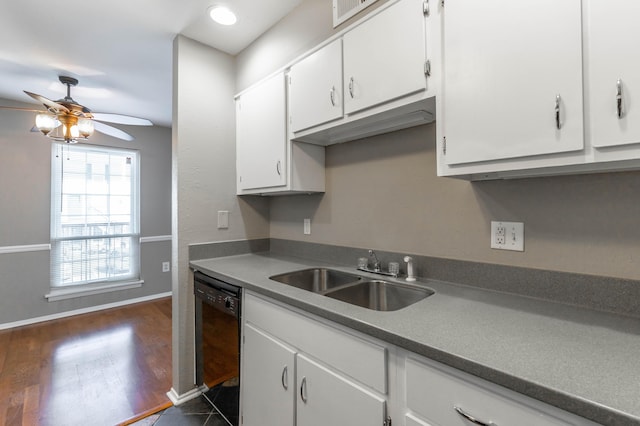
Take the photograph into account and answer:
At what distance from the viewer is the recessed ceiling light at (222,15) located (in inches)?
71.2

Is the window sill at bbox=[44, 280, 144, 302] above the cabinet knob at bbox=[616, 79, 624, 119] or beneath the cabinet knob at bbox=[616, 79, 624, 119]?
beneath

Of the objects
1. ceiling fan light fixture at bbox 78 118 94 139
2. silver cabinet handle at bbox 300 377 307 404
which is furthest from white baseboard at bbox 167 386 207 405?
ceiling fan light fixture at bbox 78 118 94 139

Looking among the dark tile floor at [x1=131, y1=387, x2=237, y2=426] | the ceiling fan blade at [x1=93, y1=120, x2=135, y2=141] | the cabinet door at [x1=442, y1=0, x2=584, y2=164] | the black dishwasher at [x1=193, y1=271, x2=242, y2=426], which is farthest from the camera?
the ceiling fan blade at [x1=93, y1=120, x2=135, y2=141]

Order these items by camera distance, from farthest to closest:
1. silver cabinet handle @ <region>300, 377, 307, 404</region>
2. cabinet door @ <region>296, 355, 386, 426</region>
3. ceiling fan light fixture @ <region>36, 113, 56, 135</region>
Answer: ceiling fan light fixture @ <region>36, 113, 56, 135</region>, silver cabinet handle @ <region>300, 377, 307, 404</region>, cabinet door @ <region>296, 355, 386, 426</region>

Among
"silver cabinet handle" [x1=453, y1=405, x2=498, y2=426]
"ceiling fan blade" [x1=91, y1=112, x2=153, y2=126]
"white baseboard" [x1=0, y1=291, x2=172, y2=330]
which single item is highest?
"ceiling fan blade" [x1=91, y1=112, x2=153, y2=126]

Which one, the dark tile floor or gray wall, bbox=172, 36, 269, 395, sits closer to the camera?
the dark tile floor

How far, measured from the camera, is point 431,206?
1.44 meters

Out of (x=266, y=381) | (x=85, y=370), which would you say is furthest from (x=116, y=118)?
(x=266, y=381)

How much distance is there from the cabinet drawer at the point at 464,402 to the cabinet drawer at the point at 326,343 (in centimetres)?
11

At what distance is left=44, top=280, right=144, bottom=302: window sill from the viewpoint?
3.48 metres

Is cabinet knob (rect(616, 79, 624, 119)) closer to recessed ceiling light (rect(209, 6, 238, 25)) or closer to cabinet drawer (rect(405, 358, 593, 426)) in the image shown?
cabinet drawer (rect(405, 358, 593, 426))

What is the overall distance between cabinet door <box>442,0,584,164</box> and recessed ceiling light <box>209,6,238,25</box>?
1.38m

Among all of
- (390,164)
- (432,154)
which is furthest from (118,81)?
(432,154)

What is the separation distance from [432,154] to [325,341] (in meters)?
0.98
